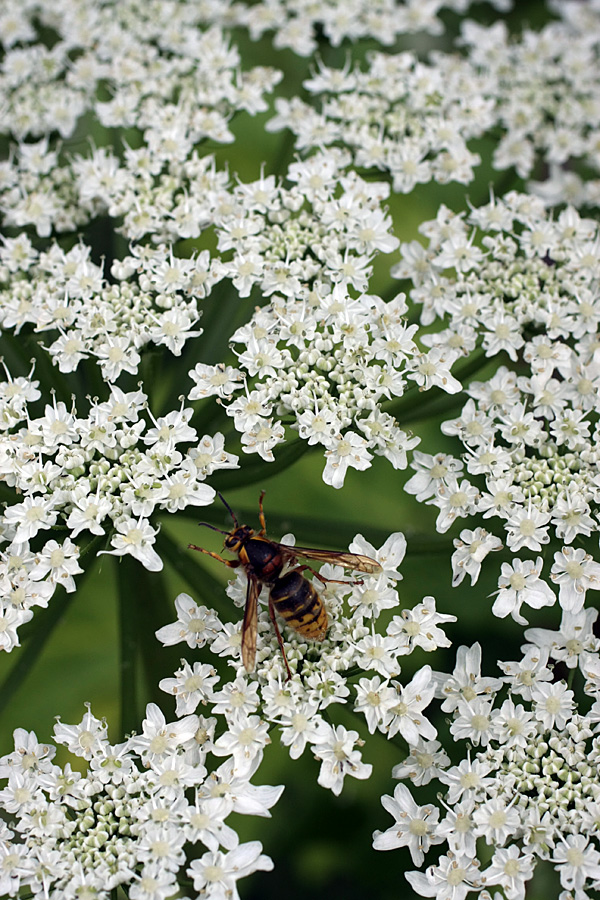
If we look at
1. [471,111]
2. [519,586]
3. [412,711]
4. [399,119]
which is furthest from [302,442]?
[471,111]

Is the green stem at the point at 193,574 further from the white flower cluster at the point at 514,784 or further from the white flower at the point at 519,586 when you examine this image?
the white flower at the point at 519,586

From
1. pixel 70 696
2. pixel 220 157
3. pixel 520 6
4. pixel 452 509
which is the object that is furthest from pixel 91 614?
pixel 520 6

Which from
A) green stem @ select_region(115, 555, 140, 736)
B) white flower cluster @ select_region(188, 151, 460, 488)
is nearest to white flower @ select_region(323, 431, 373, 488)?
white flower cluster @ select_region(188, 151, 460, 488)

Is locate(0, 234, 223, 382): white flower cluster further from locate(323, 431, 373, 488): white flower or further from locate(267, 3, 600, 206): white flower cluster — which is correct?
locate(267, 3, 600, 206): white flower cluster

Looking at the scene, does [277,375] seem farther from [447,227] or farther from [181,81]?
[181,81]

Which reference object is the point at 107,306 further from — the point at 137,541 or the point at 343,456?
the point at 343,456

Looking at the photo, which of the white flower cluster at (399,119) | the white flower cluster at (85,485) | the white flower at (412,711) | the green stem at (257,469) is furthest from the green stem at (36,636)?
the white flower cluster at (399,119)

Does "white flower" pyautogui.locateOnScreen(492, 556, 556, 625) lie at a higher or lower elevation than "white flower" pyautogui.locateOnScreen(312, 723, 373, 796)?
higher

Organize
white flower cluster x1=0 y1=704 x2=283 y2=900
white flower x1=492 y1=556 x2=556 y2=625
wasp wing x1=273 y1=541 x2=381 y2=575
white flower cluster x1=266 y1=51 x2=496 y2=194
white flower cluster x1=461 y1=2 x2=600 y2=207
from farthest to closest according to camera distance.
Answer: white flower cluster x1=461 y1=2 x2=600 y2=207
white flower cluster x1=266 y1=51 x2=496 y2=194
white flower x1=492 y1=556 x2=556 y2=625
wasp wing x1=273 y1=541 x2=381 y2=575
white flower cluster x1=0 y1=704 x2=283 y2=900
